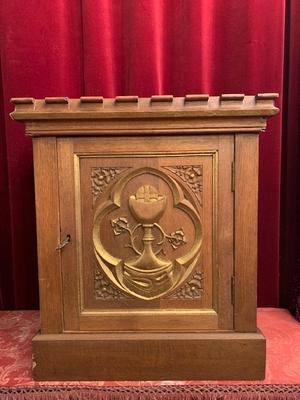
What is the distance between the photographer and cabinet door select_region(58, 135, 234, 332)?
90cm

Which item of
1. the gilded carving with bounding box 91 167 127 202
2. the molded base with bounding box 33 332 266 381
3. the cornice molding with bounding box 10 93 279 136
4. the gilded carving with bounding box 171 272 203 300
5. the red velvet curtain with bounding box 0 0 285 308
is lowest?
the molded base with bounding box 33 332 266 381

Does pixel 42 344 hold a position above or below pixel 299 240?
below

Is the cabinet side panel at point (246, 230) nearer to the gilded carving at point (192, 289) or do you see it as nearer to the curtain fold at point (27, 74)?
the gilded carving at point (192, 289)

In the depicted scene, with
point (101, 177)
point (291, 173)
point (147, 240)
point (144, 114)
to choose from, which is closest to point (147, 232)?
point (147, 240)

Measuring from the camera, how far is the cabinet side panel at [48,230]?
2.93 ft

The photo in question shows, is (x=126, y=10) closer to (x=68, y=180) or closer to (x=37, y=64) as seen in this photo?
(x=37, y=64)

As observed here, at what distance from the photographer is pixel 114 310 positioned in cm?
94

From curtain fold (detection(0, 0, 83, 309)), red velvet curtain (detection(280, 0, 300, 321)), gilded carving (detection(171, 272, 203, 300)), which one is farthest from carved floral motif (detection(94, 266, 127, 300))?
red velvet curtain (detection(280, 0, 300, 321))

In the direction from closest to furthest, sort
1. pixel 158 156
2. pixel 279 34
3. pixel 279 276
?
1. pixel 158 156
2. pixel 279 34
3. pixel 279 276

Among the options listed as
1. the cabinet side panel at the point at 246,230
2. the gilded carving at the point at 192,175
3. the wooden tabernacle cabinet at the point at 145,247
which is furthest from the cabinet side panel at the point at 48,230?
the cabinet side panel at the point at 246,230

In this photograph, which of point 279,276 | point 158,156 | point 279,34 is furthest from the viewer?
point 279,276

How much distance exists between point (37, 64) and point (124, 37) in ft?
0.99

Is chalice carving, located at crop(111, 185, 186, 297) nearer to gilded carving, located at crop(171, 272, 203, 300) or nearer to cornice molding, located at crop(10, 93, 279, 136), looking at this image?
gilded carving, located at crop(171, 272, 203, 300)

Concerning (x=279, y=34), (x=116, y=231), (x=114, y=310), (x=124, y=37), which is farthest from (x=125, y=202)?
(x=279, y=34)
